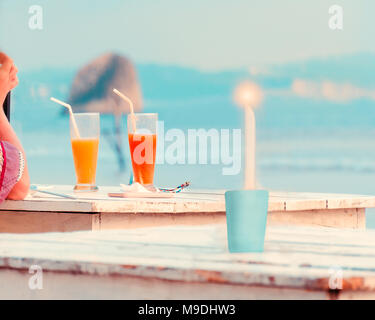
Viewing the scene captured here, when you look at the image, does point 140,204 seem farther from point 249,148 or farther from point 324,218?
point 249,148

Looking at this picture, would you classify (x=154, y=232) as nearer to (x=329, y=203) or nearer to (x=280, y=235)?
(x=280, y=235)

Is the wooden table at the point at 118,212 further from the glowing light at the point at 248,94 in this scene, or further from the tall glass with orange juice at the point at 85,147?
the glowing light at the point at 248,94

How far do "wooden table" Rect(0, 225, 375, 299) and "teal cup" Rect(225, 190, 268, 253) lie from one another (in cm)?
2

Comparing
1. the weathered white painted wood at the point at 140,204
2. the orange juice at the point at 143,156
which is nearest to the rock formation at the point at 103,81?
the orange juice at the point at 143,156

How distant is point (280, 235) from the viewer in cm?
102

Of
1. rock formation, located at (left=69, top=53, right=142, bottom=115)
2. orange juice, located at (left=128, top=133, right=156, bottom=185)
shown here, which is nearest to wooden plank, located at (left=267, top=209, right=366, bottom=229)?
orange juice, located at (left=128, top=133, right=156, bottom=185)

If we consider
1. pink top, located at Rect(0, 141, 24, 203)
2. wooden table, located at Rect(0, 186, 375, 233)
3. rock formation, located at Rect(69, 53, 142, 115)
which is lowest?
wooden table, located at Rect(0, 186, 375, 233)

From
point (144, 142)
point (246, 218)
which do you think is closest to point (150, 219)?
point (144, 142)

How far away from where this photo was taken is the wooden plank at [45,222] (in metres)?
1.70

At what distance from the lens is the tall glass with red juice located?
2.12 metres

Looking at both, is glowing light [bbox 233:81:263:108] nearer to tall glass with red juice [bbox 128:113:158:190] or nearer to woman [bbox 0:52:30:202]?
woman [bbox 0:52:30:202]

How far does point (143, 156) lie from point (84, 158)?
0.77 feet

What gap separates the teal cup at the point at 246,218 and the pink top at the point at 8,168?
3.70 ft
